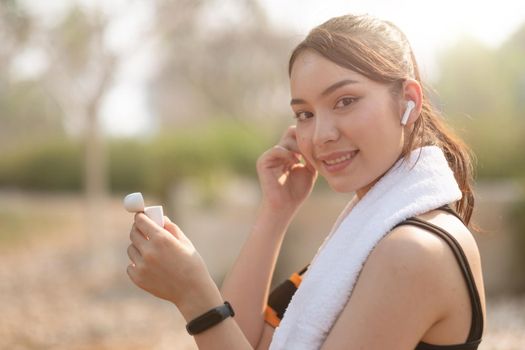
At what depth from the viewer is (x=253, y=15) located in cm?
1134

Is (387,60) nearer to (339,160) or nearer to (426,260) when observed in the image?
(339,160)

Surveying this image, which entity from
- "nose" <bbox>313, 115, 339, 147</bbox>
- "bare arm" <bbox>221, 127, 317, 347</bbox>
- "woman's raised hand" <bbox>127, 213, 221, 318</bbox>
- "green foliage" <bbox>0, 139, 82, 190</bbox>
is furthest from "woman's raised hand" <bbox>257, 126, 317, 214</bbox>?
"green foliage" <bbox>0, 139, 82, 190</bbox>

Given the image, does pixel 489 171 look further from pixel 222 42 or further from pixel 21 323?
pixel 21 323

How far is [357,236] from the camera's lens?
163 cm

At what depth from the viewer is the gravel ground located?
6211 mm

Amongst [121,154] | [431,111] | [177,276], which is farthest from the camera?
[121,154]

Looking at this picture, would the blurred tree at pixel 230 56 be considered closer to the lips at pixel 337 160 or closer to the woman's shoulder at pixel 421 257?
the lips at pixel 337 160

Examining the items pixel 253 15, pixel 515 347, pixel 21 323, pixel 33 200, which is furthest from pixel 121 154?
pixel 515 347

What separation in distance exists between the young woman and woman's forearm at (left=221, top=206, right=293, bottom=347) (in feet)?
1.42

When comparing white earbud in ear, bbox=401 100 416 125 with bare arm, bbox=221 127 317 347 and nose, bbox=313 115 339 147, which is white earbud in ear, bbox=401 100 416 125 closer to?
nose, bbox=313 115 339 147

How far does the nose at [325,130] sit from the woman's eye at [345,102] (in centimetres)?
4

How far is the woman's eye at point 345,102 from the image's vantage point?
66.0 inches

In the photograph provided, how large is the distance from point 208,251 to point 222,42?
5.11 meters

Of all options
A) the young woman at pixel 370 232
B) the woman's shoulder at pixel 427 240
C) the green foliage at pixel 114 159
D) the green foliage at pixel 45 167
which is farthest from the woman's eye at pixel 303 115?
the green foliage at pixel 45 167
